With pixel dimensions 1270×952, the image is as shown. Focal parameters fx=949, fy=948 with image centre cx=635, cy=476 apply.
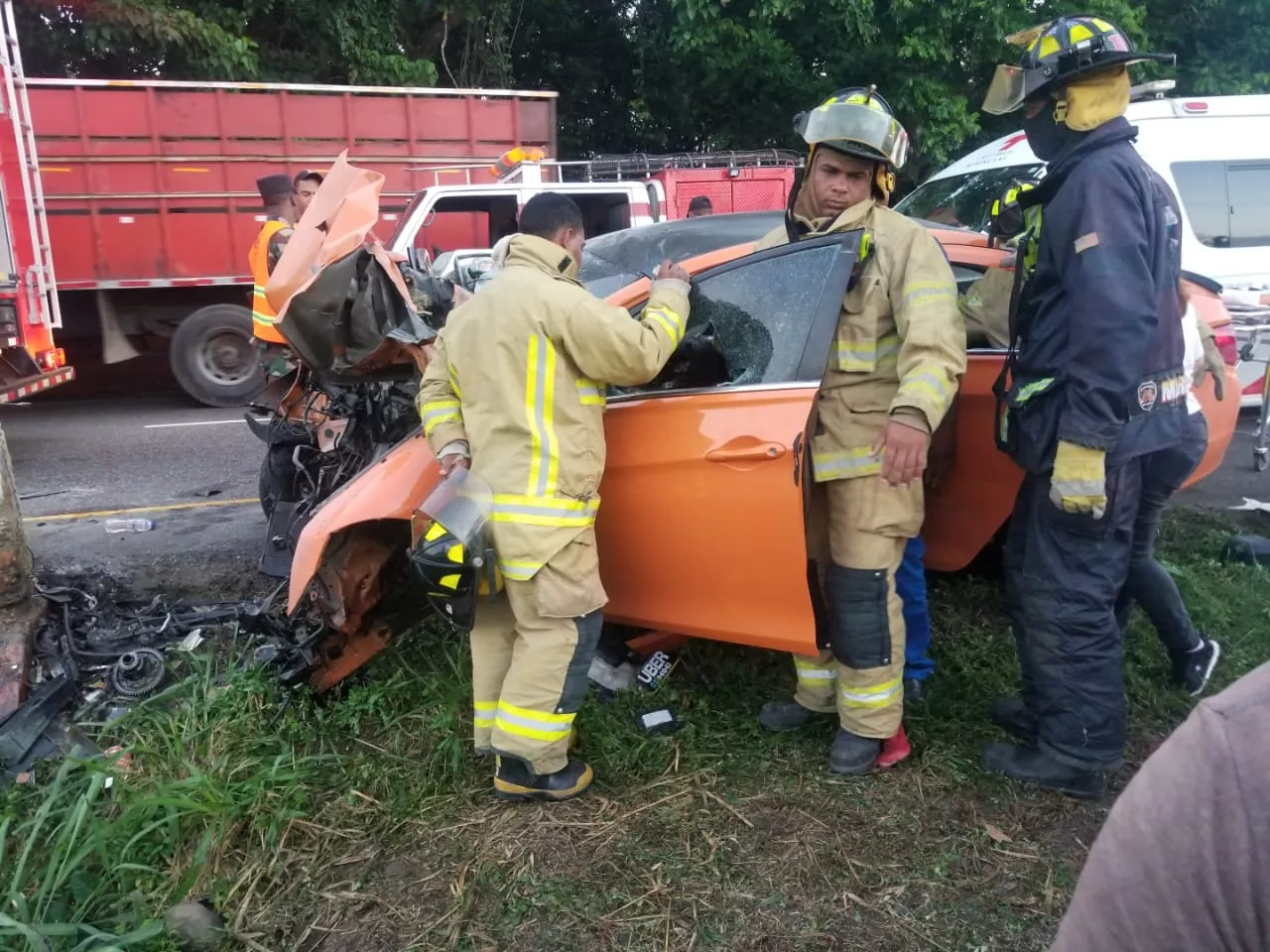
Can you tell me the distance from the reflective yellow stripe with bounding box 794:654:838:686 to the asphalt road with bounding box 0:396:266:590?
2.59 metres

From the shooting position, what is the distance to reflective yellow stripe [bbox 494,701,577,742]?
8.32ft

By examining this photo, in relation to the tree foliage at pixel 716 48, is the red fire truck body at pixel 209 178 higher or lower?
lower

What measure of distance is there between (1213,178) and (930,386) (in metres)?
4.82

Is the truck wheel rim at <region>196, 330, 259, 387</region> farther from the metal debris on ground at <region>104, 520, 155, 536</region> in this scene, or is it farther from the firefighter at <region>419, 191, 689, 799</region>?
the firefighter at <region>419, 191, 689, 799</region>

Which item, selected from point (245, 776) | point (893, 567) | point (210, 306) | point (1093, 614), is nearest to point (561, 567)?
point (893, 567)

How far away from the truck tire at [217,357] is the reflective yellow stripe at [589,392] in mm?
7191

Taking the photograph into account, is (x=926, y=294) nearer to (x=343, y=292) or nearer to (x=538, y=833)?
(x=538, y=833)

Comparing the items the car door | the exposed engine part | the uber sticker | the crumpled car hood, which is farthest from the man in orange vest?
the uber sticker

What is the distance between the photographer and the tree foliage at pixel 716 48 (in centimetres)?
969

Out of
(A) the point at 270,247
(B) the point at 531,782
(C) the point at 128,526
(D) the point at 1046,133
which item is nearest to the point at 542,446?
(B) the point at 531,782

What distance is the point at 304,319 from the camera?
3.18 m

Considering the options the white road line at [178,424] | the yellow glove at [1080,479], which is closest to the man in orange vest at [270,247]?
the yellow glove at [1080,479]

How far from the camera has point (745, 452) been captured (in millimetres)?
2510

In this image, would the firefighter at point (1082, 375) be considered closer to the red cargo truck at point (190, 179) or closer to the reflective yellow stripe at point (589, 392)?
the reflective yellow stripe at point (589, 392)
